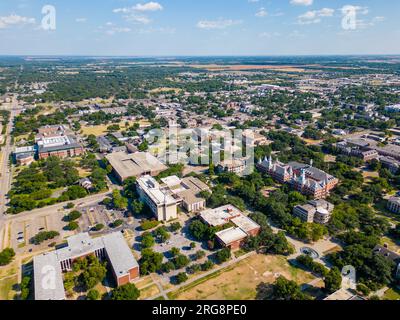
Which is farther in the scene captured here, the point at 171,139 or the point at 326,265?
the point at 171,139

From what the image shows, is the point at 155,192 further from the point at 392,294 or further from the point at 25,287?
the point at 392,294

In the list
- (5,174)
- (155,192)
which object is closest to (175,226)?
(155,192)

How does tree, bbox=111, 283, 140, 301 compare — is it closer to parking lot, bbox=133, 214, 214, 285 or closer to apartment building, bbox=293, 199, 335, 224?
parking lot, bbox=133, 214, 214, 285

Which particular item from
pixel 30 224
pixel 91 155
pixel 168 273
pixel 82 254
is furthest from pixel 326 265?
pixel 91 155

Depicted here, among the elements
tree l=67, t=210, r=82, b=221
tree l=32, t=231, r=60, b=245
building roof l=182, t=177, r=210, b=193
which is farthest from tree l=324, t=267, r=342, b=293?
tree l=67, t=210, r=82, b=221

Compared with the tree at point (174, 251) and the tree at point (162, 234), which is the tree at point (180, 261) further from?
the tree at point (162, 234)

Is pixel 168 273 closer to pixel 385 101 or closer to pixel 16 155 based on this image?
pixel 16 155
